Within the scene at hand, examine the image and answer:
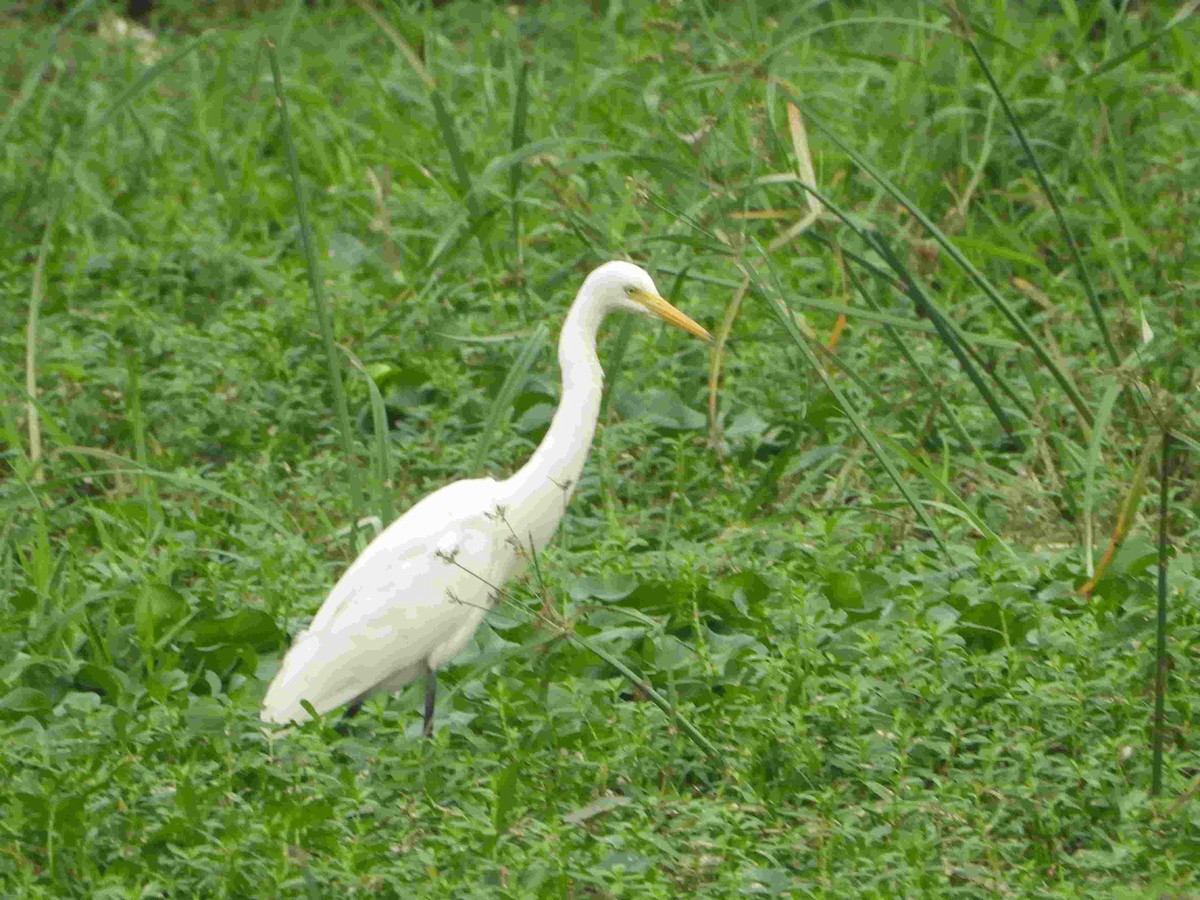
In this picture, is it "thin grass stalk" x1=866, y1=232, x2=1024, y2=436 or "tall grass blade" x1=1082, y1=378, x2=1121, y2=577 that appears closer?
"tall grass blade" x1=1082, y1=378, x2=1121, y2=577

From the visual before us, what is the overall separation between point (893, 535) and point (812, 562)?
285 millimetres

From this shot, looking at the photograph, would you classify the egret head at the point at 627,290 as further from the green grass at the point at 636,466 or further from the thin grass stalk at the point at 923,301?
the thin grass stalk at the point at 923,301

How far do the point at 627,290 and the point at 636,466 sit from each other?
84 cm

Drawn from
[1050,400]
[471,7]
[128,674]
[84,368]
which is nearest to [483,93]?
[471,7]

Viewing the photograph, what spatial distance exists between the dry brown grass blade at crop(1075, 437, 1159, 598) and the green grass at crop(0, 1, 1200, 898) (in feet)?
0.06

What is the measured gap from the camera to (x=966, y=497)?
13.6ft

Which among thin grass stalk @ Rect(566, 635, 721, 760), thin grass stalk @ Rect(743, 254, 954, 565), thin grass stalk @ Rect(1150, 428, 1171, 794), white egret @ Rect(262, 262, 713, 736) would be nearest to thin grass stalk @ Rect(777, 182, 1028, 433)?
thin grass stalk @ Rect(743, 254, 954, 565)

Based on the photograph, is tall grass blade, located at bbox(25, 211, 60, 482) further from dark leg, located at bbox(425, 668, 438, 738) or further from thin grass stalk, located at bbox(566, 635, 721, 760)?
thin grass stalk, located at bbox(566, 635, 721, 760)

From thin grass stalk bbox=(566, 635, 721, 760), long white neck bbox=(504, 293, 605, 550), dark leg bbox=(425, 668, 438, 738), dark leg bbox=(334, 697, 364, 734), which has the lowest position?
dark leg bbox=(334, 697, 364, 734)

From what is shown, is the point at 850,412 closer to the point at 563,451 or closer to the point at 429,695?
the point at 563,451

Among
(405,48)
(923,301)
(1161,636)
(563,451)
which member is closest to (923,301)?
(923,301)

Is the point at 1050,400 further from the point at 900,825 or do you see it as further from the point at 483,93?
the point at 483,93

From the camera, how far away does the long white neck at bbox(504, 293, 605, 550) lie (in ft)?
10.8

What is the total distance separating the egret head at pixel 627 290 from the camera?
338cm
